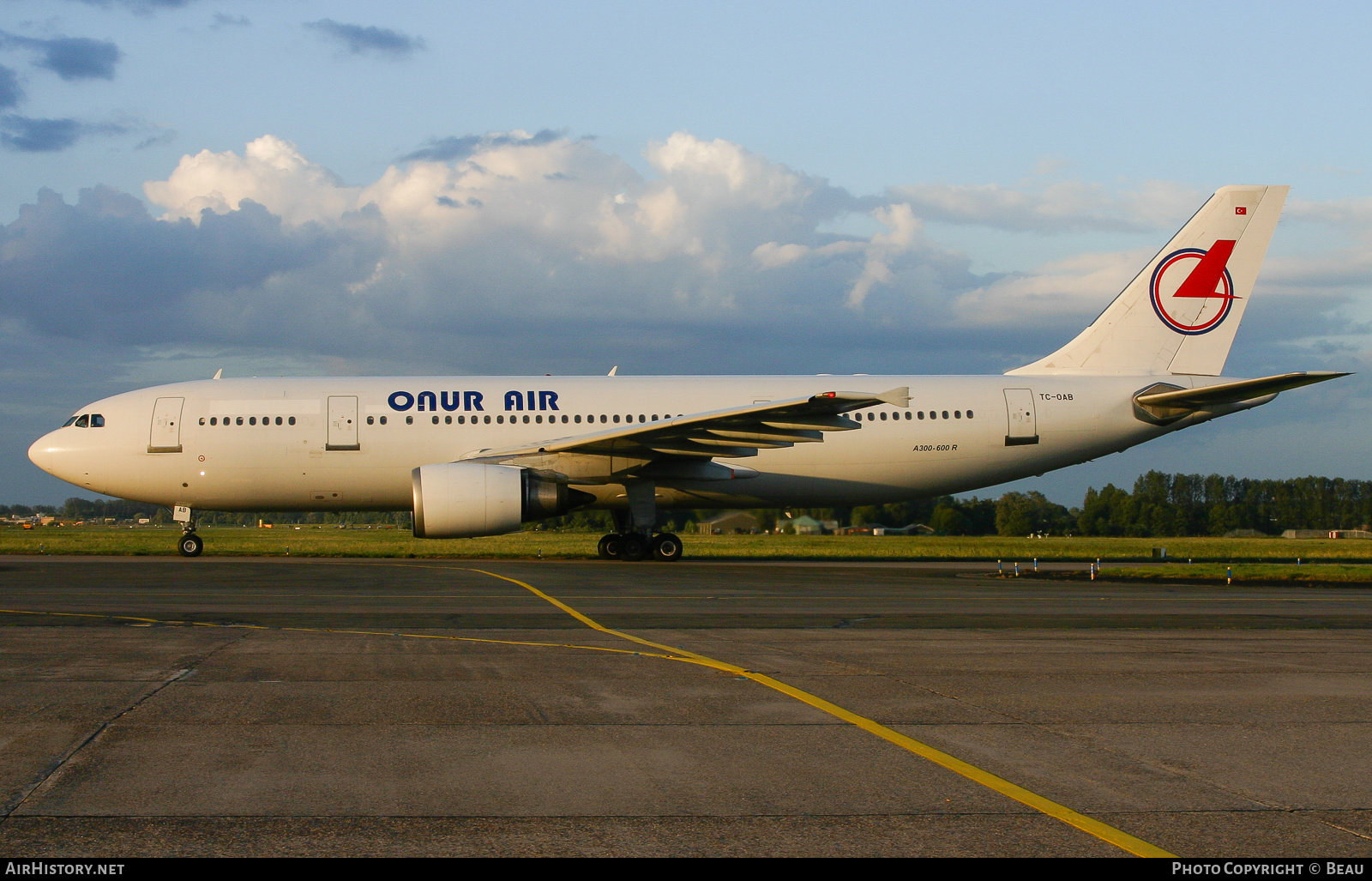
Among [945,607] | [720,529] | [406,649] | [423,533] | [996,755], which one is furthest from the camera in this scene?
[720,529]

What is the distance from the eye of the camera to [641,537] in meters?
22.8

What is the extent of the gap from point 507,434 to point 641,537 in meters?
3.69

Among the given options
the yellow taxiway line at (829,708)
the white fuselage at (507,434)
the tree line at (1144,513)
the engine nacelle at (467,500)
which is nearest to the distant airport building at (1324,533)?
the tree line at (1144,513)

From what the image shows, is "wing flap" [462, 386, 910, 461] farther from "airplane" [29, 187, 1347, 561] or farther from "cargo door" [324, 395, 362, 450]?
"cargo door" [324, 395, 362, 450]

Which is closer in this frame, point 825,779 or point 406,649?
point 825,779

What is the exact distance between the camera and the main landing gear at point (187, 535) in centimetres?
2406

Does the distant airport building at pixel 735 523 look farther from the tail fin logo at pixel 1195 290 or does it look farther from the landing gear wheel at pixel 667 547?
the tail fin logo at pixel 1195 290

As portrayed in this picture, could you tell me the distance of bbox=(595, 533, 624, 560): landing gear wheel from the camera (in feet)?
77.5

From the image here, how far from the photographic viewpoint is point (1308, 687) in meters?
7.25

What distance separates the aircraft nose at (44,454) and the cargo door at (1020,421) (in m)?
21.5

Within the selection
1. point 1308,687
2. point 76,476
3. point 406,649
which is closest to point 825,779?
point 1308,687

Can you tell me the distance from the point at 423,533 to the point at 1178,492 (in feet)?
292

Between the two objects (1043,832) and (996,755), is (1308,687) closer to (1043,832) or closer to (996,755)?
(996,755)

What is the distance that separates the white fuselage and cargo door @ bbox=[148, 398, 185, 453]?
0.04 m
